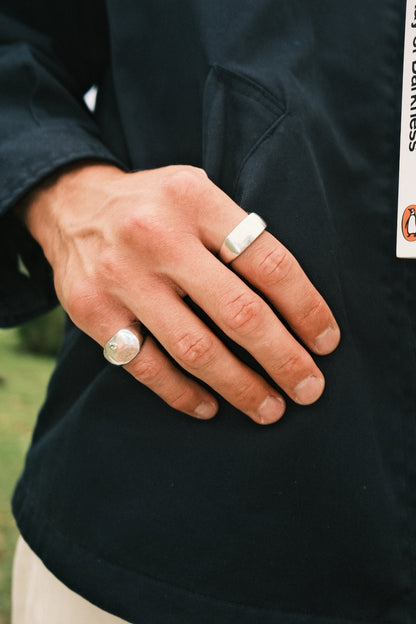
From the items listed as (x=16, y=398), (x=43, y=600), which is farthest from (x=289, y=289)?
(x=16, y=398)

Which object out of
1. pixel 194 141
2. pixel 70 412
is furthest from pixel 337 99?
pixel 70 412

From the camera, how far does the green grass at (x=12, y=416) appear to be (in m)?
2.13

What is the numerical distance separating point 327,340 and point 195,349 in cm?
15

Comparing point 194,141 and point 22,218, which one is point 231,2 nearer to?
point 194,141

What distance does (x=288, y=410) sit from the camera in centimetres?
63

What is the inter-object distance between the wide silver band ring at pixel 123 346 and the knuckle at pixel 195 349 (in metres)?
0.06

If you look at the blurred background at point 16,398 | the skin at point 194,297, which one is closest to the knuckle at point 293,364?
the skin at point 194,297

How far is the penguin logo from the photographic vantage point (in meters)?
0.59

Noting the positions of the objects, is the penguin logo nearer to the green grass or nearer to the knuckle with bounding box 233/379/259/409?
the knuckle with bounding box 233/379/259/409

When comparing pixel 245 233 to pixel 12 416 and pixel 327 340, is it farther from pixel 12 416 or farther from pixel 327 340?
pixel 12 416

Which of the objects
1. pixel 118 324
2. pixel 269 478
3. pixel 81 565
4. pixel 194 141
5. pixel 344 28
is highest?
pixel 344 28

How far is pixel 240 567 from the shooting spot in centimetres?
62

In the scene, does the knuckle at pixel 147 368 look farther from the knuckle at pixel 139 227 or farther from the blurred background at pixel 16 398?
the blurred background at pixel 16 398

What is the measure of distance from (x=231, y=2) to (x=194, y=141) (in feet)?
0.53
